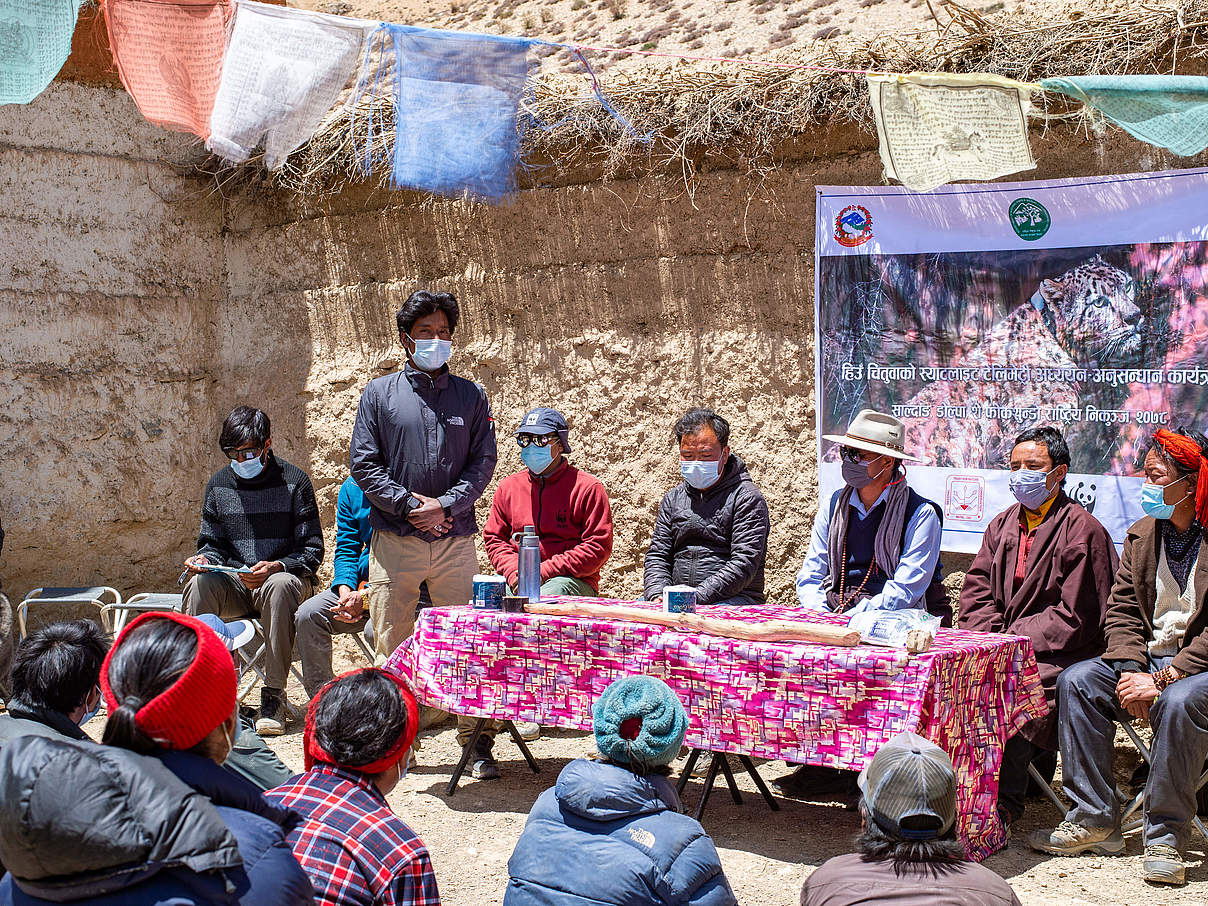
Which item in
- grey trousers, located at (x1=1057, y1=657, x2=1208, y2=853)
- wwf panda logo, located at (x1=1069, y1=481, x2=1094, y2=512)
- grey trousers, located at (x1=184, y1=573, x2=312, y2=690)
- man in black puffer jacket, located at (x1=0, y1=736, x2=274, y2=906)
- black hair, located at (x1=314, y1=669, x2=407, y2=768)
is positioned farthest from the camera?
grey trousers, located at (x1=184, y1=573, x2=312, y2=690)

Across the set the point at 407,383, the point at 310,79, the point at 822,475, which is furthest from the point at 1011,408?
the point at 310,79

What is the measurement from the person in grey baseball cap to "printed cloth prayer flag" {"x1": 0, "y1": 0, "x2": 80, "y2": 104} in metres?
4.81

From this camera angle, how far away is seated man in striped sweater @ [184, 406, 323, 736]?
626 cm

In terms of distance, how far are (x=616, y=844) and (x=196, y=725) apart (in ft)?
3.27

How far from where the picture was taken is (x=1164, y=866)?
13.3 ft

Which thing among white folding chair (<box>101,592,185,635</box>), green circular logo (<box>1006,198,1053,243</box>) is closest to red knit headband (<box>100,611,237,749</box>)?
white folding chair (<box>101,592,185,635</box>)

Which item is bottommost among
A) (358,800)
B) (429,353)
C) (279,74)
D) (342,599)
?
(342,599)

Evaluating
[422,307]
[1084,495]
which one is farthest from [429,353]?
[1084,495]

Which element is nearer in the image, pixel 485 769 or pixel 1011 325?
pixel 485 769

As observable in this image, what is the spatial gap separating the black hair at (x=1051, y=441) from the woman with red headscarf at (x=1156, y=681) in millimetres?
349

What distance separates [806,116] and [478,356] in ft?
7.94

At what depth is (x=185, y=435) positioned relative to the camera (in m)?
8.35

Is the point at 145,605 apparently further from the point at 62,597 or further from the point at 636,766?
the point at 636,766

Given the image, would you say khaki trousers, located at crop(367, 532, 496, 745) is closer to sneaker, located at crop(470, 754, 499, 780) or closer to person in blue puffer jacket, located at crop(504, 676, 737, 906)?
sneaker, located at crop(470, 754, 499, 780)
